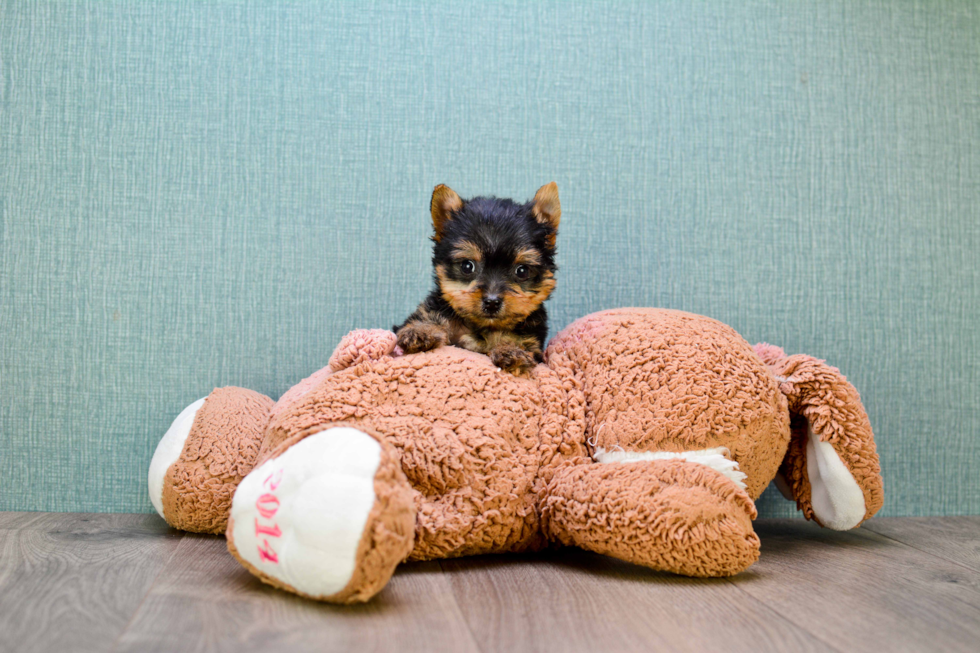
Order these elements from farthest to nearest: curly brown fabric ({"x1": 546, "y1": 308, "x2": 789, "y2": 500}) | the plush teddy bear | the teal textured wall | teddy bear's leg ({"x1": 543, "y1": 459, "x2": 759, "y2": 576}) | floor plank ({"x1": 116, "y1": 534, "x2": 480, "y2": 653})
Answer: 1. the teal textured wall
2. curly brown fabric ({"x1": 546, "y1": 308, "x2": 789, "y2": 500})
3. teddy bear's leg ({"x1": 543, "y1": 459, "x2": 759, "y2": 576})
4. the plush teddy bear
5. floor plank ({"x1": 116, "y1": 534, "x2": 480, "y2": 653})

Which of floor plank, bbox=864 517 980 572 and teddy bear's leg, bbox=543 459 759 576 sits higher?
teddy bear's leg, bbox=543 459 759 576

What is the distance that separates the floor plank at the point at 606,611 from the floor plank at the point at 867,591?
9 cm

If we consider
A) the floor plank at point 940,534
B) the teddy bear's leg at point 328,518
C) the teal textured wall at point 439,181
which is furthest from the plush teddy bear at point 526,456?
the teal textured wall at point 439,181

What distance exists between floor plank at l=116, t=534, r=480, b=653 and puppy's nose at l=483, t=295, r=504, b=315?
637mm

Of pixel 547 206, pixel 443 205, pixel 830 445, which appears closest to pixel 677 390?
pixel 830 445

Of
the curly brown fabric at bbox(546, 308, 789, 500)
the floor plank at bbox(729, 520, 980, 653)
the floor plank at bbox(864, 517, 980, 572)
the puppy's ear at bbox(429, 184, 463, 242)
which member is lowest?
the floor plank at bbox(864, 517, 980, 572)

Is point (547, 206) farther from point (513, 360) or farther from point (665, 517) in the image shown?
point (665, 517)

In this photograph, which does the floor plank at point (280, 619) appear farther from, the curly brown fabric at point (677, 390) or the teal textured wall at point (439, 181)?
the teal textured wall at point (439, 181)

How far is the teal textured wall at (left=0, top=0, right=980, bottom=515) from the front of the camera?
2059 millimetres

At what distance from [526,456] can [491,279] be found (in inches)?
17.8

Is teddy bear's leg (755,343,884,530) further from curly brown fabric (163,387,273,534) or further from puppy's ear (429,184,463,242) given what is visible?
curly brown fabric (163,387,273,534)

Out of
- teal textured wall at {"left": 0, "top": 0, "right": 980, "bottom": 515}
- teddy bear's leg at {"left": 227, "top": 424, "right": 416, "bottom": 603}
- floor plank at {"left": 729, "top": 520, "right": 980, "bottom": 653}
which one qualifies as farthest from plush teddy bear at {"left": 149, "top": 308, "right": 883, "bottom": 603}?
teal textured wall at {"left": 0, "top": 0, "right": 980, "bottom": 515}

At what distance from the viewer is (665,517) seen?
4.43 ft

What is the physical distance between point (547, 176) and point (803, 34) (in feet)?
3.24
